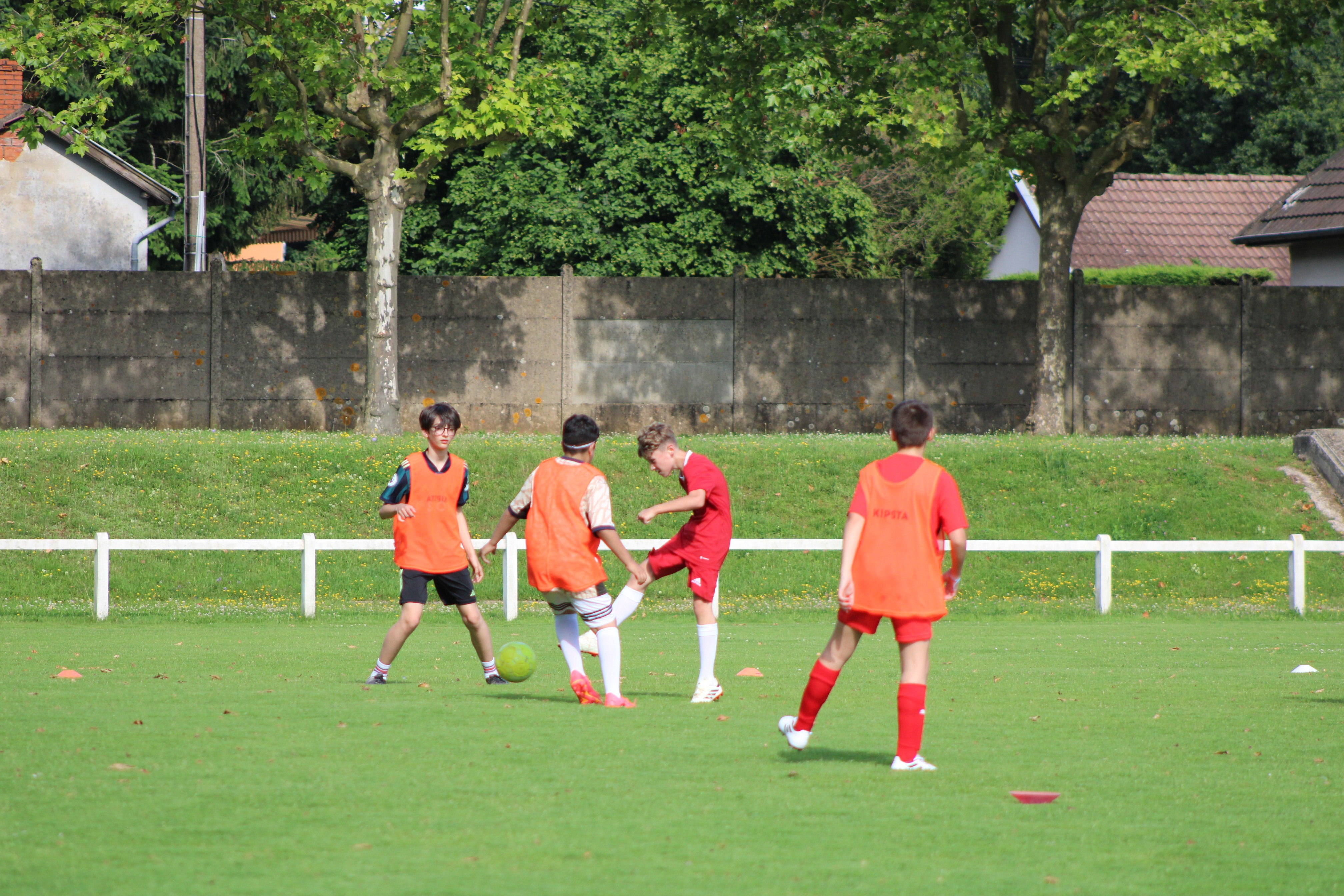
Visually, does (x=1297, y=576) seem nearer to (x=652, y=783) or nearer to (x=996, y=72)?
(x=996, y=72)

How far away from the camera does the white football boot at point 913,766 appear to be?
21.6 feet

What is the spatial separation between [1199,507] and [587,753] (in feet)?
46.0

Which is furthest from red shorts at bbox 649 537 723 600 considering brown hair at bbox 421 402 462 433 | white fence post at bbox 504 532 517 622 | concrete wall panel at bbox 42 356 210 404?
concrete wall panel at bbox 42 356 210 404

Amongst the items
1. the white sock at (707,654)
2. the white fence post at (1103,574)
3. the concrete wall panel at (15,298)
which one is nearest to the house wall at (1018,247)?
the white fence post at (1103,574)

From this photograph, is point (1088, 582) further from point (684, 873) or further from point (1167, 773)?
point (684, 873)

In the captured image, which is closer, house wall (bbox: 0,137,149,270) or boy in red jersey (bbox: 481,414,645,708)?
boy in red jersey (bbox: 481,414,645,708)

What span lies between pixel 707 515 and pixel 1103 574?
26.0 feet

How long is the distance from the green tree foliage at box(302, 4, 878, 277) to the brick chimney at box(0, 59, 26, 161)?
31.6 ft

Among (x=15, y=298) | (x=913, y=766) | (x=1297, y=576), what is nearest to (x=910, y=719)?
(x=913, y=766)

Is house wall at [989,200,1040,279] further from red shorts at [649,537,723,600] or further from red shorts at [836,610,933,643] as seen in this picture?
red shorts at [836,610,933,643]

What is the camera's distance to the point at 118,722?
7.61 meters

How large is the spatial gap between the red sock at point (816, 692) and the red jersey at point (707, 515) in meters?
2.52

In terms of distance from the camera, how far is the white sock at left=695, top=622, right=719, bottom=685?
8.91m

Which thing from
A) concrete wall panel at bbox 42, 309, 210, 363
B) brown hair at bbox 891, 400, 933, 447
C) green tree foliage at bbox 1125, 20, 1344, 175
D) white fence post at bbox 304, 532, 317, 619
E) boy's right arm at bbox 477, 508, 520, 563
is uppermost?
green tree foliage at bbox 1125, 20, 1344, 175
